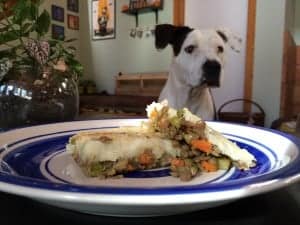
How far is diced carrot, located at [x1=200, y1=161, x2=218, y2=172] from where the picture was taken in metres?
0.43

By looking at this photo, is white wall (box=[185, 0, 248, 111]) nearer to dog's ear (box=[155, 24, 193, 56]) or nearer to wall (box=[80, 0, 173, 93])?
wall (box=[80, 0, 173, 93])

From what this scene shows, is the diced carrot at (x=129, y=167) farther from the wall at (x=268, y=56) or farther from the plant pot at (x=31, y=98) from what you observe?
the wall at (x=268, y=56)

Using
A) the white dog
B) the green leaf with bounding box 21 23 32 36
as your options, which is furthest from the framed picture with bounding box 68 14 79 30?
the green leaf with bounding box 21 23 32 36

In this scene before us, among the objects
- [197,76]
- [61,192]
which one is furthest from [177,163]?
[197,76]

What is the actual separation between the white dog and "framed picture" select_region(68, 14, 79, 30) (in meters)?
2.95

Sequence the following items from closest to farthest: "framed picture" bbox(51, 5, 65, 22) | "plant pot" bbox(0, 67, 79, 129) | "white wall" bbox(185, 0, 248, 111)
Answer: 1. "plant pot" bbox(0, 67, 79, 129)
2. "white wall" bbox(185, 0, 248, 111)
3. "framed picture" bbox(51, 5, 65, 22)

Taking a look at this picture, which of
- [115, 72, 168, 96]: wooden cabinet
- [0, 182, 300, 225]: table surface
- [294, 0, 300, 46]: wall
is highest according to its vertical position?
[294, 0, 300, 46]: wall

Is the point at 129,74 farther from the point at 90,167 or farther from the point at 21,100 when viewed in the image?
the point at 90,167

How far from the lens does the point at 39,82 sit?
2.39 ft

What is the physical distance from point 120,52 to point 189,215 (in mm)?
4087

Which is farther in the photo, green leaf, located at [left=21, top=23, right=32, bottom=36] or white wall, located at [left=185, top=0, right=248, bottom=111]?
white wall, located at [left=185, top=0, right=248, bottom=111]

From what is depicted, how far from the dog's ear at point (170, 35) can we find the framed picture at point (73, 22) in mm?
2946

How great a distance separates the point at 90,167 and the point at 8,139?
0.47 feet

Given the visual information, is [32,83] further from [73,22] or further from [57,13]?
[73,22]
